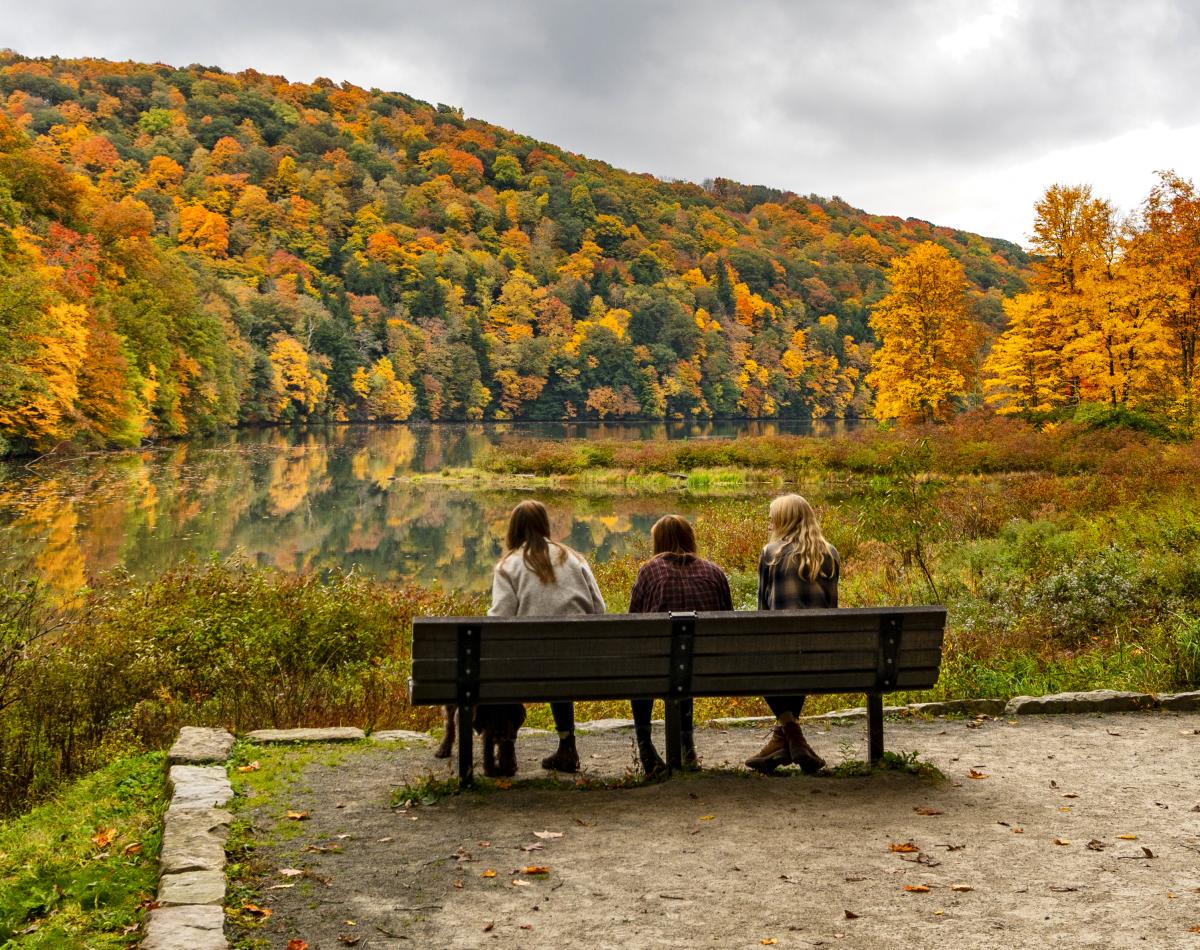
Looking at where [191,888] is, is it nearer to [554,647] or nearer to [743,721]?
[554,647]

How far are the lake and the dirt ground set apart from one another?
10111mm

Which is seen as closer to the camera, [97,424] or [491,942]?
[491,942]

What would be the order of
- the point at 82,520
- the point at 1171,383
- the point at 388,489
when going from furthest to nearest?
the point at 388,489 < the point at 1171,383 < the point at 82,520

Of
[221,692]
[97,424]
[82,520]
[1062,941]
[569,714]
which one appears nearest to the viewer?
[1062,941]

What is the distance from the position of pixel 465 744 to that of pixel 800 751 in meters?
1.85

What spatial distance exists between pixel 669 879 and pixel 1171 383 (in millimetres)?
31725

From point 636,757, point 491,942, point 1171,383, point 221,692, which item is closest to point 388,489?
point 1171,383

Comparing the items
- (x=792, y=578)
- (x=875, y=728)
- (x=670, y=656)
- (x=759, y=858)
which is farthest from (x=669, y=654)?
(x=875, y=728)

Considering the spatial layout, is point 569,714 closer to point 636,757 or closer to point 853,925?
point 636,757

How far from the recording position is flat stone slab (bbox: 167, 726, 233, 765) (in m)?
6.16

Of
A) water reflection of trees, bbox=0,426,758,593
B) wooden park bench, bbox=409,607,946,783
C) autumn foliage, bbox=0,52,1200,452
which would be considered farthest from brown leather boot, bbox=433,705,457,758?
autumn foliage, bbox=0,52,1200,452

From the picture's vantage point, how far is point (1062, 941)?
147 inches

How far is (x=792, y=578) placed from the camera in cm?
620

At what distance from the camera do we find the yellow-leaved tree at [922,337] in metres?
44.9
